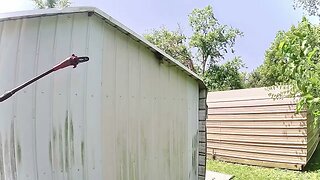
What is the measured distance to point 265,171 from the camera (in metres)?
7.38

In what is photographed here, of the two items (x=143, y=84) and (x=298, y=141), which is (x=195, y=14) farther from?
(x=143, y=84)

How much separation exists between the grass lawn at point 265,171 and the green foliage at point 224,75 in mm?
12306

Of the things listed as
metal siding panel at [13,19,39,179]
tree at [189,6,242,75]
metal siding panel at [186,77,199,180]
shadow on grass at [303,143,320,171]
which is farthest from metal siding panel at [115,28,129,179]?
tree at [189,6,242,75]

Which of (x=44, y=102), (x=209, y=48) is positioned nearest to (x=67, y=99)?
(x=44, y=102)

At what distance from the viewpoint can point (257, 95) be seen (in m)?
8.50

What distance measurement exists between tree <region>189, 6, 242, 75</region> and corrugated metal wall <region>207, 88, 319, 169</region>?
435 inches

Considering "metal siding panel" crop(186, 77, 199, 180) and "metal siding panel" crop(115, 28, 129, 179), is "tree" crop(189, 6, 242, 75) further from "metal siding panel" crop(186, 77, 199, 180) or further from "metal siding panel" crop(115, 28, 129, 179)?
"metal siding panel" crop(115, 28, 129, 179)

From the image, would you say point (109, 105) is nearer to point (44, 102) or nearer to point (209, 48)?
point (44, 102)

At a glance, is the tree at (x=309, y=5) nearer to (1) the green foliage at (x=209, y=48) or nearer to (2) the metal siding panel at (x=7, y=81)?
(1) the green foliage at (x=209, y=48)

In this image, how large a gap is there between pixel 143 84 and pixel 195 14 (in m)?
17.8

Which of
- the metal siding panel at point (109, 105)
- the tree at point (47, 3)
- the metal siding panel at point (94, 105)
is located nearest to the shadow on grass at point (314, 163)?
the metal siding panel at point (109, 105)

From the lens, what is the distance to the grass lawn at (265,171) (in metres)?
6.74

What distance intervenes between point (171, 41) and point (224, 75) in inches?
171

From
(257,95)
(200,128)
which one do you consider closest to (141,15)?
(257,95)
